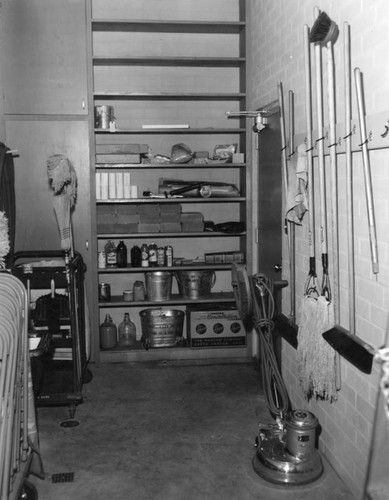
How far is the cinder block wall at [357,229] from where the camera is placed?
2.79 m

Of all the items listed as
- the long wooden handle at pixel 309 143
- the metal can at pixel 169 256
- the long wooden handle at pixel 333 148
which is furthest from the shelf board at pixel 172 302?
the long wooden handle at pixel 333 148

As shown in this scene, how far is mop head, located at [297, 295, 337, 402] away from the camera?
3254 mm

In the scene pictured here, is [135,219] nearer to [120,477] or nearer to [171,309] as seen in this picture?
[171,309]

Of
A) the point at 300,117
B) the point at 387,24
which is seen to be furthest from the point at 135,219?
the point at 387,24

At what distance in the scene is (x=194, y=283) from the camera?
560cm

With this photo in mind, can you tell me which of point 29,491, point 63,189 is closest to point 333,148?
point 63,189

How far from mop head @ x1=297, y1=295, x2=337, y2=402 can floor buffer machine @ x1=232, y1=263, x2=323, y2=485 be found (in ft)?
0.64

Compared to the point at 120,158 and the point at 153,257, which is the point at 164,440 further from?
the point at 120,158

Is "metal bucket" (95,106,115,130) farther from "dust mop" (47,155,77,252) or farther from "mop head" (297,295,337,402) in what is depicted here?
"mop head" (297,295,337,402)

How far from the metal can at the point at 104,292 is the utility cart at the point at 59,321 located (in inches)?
22.7

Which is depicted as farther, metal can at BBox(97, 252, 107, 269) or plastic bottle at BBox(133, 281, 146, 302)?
plastic bottle at BBox(133, 281, 146, 302)

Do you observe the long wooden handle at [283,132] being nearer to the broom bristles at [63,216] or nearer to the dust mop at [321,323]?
the dust mop at [321,323]

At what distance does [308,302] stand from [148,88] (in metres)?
3.16

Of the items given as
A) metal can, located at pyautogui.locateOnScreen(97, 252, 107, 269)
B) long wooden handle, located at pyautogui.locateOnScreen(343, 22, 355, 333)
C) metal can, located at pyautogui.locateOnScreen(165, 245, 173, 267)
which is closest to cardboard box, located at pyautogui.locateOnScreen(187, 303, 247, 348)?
metal can, located at pyautogui.locateOnScreen(165, 245, 173, 267)
